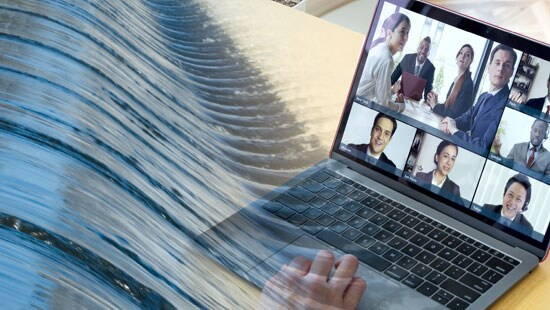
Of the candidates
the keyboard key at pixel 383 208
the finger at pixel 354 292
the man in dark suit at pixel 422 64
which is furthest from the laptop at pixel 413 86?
the finger at pixel 354 292

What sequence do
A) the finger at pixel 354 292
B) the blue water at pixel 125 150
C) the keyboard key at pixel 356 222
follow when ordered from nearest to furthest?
the blue water at pixel 125 150
the finger at pixel 354 292
the keyboard key at pixel 356 222

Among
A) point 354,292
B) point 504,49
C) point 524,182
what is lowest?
point 354,292

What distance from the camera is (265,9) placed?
95cm

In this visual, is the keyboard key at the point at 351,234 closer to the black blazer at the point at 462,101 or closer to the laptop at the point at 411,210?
the laptop at the point at 411,210

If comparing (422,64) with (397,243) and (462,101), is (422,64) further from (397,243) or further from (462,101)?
(397,243)

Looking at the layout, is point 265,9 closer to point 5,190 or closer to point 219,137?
point 219,137

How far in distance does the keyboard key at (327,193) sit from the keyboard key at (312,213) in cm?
3

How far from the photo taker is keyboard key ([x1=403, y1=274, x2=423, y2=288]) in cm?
63

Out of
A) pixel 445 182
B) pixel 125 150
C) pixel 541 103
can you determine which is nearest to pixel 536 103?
pixel 541 103

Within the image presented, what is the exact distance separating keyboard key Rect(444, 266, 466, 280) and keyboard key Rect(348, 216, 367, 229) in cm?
8

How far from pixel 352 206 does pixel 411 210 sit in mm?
54

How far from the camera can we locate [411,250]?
667 mm

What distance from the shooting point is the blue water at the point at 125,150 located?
0.48 meters

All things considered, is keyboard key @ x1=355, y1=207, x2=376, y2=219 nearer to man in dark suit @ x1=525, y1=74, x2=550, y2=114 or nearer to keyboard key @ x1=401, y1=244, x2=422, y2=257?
keyboard key @ x1=401, y1=244, x2=422, y2=257
